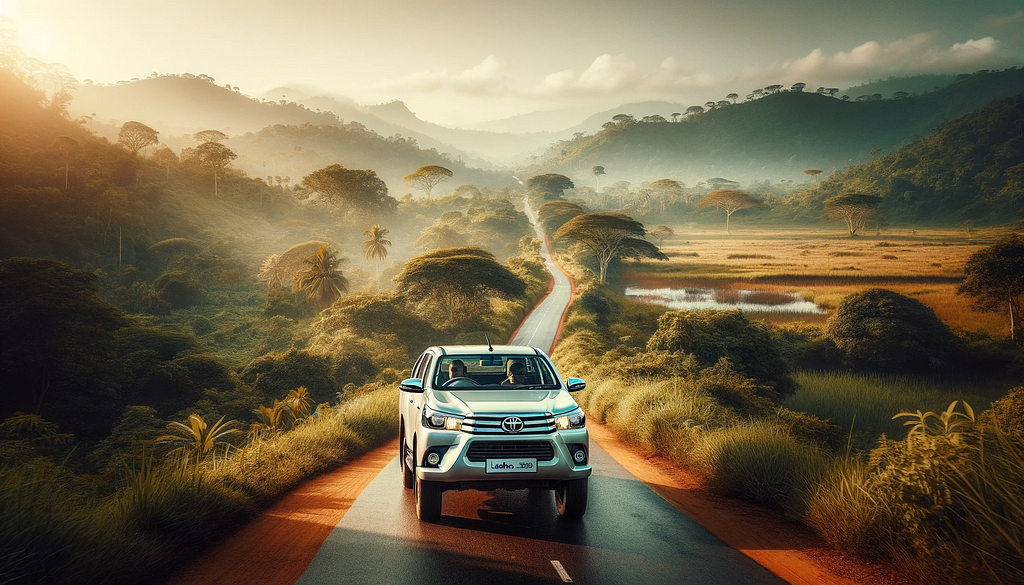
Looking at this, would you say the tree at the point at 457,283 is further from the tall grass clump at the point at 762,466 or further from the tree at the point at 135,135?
the tree at the point at 135,135

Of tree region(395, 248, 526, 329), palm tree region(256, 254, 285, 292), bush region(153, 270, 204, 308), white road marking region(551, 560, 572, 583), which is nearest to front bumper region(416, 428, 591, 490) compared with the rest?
white road marking region(551, 560, 572, 583)

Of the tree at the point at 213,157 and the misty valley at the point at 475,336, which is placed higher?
the tree at the point at 213,157

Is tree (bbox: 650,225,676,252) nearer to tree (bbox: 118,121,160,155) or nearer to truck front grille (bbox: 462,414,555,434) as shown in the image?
tree (bbox: 118,121,160,155)

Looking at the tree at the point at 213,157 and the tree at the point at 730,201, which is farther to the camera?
the tree at the point at 213,157

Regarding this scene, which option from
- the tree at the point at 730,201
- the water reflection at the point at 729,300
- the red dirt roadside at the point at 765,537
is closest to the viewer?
the red dirt roadside at the point at 765,537

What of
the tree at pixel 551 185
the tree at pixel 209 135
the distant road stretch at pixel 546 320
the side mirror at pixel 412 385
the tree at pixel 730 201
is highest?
the tree at pixel 209 135

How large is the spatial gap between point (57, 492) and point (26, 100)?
116 m

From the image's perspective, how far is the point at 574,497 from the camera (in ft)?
21.2

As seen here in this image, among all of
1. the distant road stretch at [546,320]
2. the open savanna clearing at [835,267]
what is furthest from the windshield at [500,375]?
the open savanna clearing at [835,267]

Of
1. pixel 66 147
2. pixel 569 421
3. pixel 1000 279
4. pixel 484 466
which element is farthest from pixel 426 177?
pixel 484 466

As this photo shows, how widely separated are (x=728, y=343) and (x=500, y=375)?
18.6 meters

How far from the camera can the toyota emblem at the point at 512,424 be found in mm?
6000

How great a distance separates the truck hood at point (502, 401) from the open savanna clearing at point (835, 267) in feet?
140

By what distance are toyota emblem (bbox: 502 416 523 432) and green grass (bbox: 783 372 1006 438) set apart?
76.6 ft
